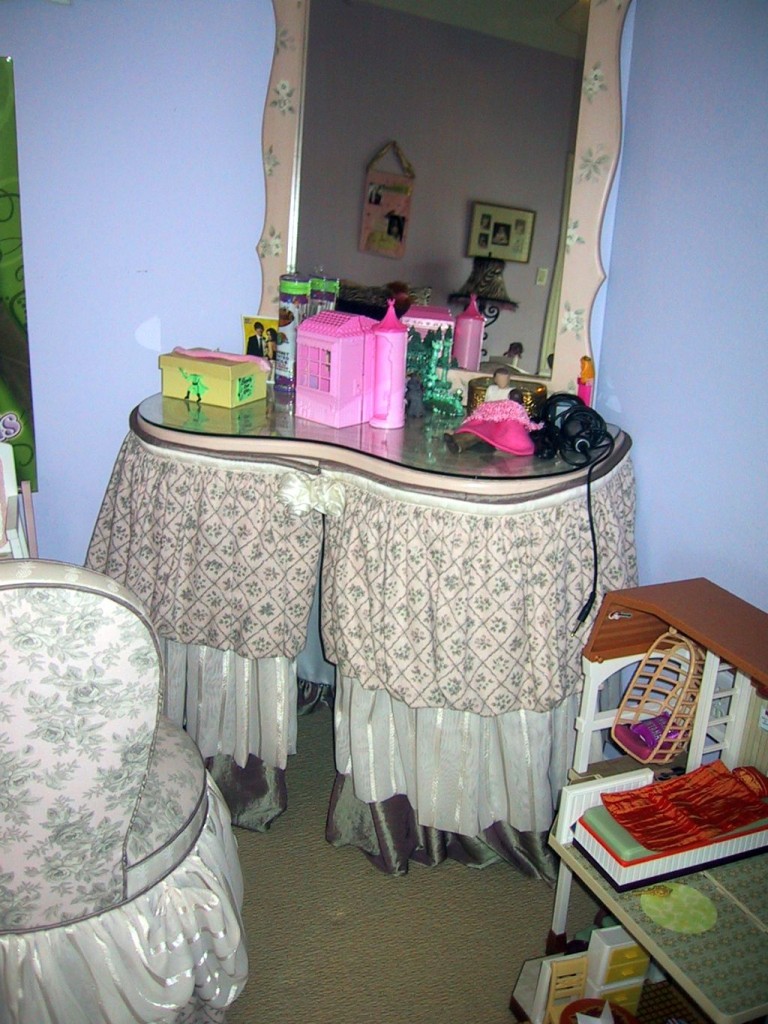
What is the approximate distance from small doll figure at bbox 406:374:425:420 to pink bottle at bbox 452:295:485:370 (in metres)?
0.16

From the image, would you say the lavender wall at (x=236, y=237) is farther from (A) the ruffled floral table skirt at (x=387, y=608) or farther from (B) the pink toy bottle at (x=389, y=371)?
(B) the pink toy bottle at (x=389, y=371)

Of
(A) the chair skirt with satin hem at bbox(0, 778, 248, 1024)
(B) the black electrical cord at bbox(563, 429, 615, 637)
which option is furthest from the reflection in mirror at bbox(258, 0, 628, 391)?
A: (A) the chair skirt with satin hem at bbox(0, 778, 248, 1024)

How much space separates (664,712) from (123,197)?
170cm

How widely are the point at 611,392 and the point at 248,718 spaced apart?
112 centimetres

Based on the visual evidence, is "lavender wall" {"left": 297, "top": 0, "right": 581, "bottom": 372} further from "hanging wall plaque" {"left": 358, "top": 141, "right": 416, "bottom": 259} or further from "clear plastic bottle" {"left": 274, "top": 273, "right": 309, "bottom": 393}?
"clear plastic bottle" {"left": 274, "top": 273, "right": 309, "bottom": 393}

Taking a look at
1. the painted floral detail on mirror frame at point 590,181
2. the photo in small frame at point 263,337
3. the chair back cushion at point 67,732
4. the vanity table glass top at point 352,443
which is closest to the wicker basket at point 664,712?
the vanity table glass top at point 352,443

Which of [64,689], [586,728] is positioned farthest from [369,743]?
[64,689]

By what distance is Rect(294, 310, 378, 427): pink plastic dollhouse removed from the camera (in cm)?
180

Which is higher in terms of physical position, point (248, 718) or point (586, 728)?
point (586, 728)

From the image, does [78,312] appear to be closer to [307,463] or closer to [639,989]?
[307,463]

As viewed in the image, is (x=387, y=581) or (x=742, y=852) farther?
(x=387, y=581)

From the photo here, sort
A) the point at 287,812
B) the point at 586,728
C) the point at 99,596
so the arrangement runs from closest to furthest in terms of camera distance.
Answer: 1. the point at 99,596
2. the point at 586,728
3. the point at 287,812

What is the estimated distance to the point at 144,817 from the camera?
133 centimetres

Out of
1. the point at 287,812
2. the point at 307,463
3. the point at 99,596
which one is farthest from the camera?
the point at 287,812
